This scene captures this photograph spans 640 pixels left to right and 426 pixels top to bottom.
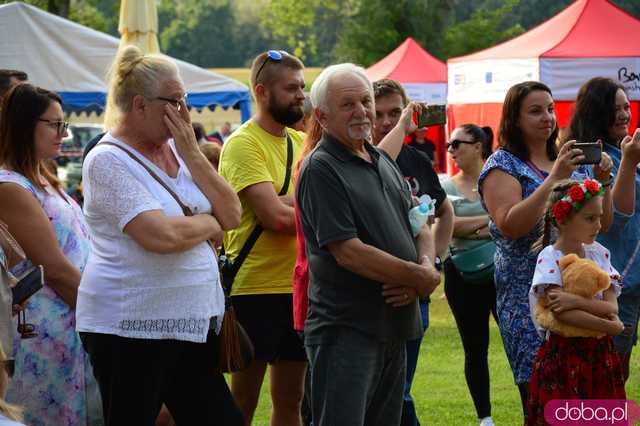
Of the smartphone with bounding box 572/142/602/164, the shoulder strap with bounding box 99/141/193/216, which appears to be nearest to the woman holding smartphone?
the smartphone with bounding box 572/142/602/164

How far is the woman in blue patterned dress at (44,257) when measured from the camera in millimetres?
4566

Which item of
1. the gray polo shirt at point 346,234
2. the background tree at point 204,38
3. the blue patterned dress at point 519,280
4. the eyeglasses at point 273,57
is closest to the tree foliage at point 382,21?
the eyeglasses at point 273,57

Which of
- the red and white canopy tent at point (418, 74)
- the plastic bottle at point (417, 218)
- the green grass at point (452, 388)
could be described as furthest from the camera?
the red and white canopy tent at point (418, 74)

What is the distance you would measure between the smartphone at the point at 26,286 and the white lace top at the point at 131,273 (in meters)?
0.36

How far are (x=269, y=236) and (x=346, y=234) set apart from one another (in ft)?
4.29

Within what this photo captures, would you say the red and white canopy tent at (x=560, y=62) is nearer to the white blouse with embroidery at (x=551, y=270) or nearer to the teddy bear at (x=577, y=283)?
the white blouse with embroidery at (x=551, y=270)

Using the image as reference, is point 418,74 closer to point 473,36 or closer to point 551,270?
point 473,36

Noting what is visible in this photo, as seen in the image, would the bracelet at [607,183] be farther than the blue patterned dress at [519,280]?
Yes

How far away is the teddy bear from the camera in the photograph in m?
4.82

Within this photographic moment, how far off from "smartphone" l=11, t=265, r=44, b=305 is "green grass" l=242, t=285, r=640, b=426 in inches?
147

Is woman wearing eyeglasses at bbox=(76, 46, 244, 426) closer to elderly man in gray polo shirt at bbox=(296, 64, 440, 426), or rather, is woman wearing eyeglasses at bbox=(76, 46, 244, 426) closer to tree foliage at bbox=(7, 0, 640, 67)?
elderly man in gray polo shirt at bbox=(296, 64, 440, 426)

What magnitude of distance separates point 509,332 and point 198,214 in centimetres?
193

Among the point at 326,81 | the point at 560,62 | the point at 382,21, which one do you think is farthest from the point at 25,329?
the point at 382,21

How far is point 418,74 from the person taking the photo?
23266 mm
